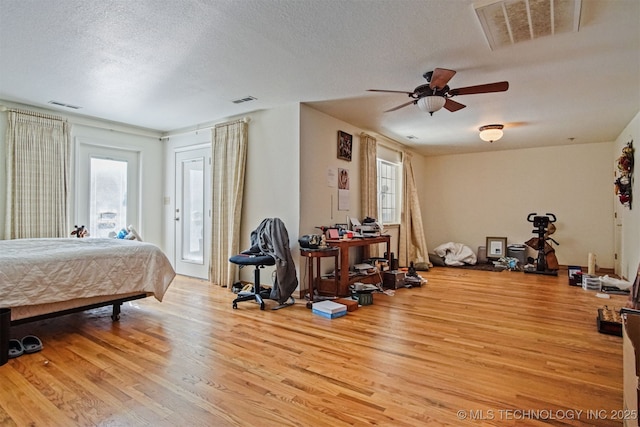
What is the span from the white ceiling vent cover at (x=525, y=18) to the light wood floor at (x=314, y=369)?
7.56ft

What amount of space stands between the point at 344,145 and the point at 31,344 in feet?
13.0

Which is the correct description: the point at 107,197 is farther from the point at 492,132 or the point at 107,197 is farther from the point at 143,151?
the point at 492,132

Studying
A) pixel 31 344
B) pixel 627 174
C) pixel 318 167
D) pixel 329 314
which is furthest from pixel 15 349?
pixel 627 174

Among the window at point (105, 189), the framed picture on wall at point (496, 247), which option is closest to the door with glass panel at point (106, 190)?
the window at point (105, 189)

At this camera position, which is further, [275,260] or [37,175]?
[37,175]

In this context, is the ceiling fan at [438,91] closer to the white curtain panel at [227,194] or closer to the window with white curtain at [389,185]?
the white curtain panel at [227,194]

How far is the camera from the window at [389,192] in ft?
20.7

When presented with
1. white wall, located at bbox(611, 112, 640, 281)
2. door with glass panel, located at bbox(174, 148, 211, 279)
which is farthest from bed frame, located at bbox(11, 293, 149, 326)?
white wall, located at bbox(611, 112, 640, 281)

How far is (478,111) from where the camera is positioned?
443 centimetres

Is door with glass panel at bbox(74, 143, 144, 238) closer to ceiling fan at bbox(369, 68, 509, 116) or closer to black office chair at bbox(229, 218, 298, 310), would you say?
black office chair at bbox(229, 218, 298, 310)

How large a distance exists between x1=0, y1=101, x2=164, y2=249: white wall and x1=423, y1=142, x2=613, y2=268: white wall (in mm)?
5699

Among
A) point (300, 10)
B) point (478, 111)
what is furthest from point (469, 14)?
point (478, 111)

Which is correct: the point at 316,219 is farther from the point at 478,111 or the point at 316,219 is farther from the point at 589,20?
the point at 589,20

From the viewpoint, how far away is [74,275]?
2770 mm
